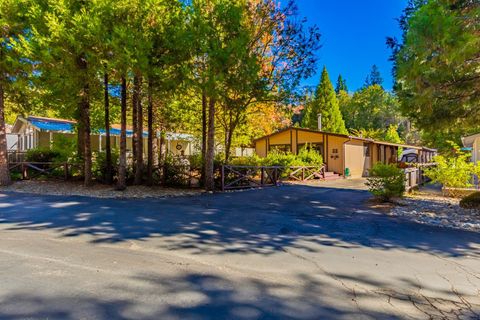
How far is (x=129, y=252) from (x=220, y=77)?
21.4 feet

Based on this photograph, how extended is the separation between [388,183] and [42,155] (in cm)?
1469

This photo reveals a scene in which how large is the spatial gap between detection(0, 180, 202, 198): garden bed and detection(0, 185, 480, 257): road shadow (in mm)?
973

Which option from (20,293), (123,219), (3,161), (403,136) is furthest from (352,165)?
(403,136)

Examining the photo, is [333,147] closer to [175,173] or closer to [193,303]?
[175,173]

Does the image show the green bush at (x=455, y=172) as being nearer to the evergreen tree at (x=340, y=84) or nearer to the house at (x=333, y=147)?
the house at (x=333, y=147)

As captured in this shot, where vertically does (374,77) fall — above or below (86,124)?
above

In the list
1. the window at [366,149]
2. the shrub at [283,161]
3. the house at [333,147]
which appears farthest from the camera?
the window at [366,149]

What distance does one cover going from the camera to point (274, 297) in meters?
3.01

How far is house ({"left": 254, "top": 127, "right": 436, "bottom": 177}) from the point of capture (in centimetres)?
2128

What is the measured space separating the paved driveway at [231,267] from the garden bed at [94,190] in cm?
299

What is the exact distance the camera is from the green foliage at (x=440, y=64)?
5.46 meters

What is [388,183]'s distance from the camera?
9320mm

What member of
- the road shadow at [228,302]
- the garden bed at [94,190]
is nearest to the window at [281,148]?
the garden bed at [94,190]

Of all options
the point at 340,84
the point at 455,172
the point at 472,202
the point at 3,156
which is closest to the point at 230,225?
the point at 472,202
